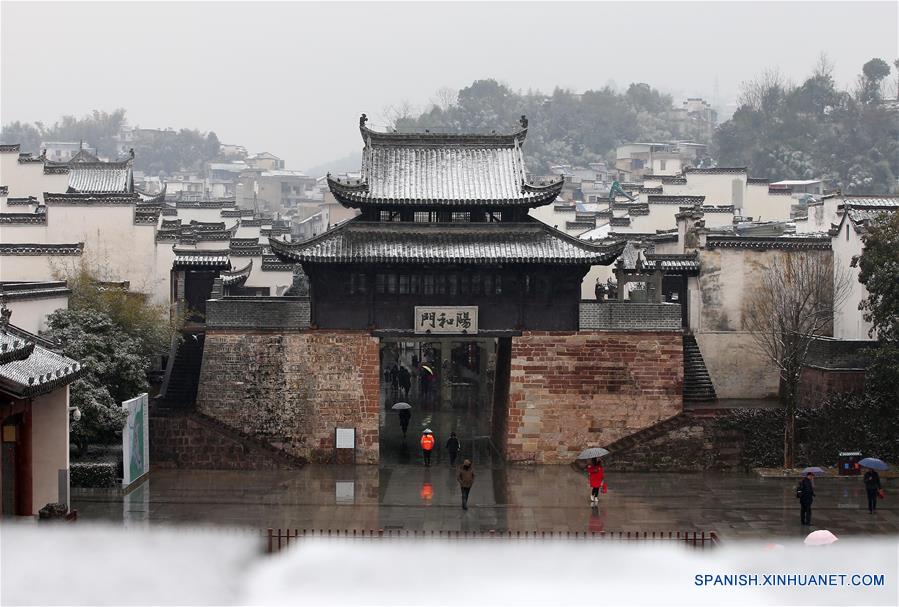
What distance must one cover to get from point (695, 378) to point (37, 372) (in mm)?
21098

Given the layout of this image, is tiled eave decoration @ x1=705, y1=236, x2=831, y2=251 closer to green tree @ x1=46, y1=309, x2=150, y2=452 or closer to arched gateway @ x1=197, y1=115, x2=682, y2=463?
arched gateway @ x1=197, y1=115, x2=682, y2=463

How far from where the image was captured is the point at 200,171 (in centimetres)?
16338

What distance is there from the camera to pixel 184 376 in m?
36.4

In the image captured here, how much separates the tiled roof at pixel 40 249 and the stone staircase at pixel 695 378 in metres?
20.0

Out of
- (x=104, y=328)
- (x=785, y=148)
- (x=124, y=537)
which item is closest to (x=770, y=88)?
(x=785, y=148)

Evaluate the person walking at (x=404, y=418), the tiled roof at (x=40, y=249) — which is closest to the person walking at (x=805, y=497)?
the person walking at (x=404, y=418)

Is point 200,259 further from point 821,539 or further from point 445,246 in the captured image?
point 821,539

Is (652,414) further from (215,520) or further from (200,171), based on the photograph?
(200,171)

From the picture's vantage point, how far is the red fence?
79.4 feet

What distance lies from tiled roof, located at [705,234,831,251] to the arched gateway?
21.8 feet

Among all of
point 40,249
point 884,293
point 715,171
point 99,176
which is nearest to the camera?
point 884,293

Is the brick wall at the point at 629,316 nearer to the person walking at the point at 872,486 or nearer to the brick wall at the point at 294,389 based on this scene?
the brick wall at the point at 294,389

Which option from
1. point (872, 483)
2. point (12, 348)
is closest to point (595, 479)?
point (872, 483)

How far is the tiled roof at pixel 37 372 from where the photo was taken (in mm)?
21906
